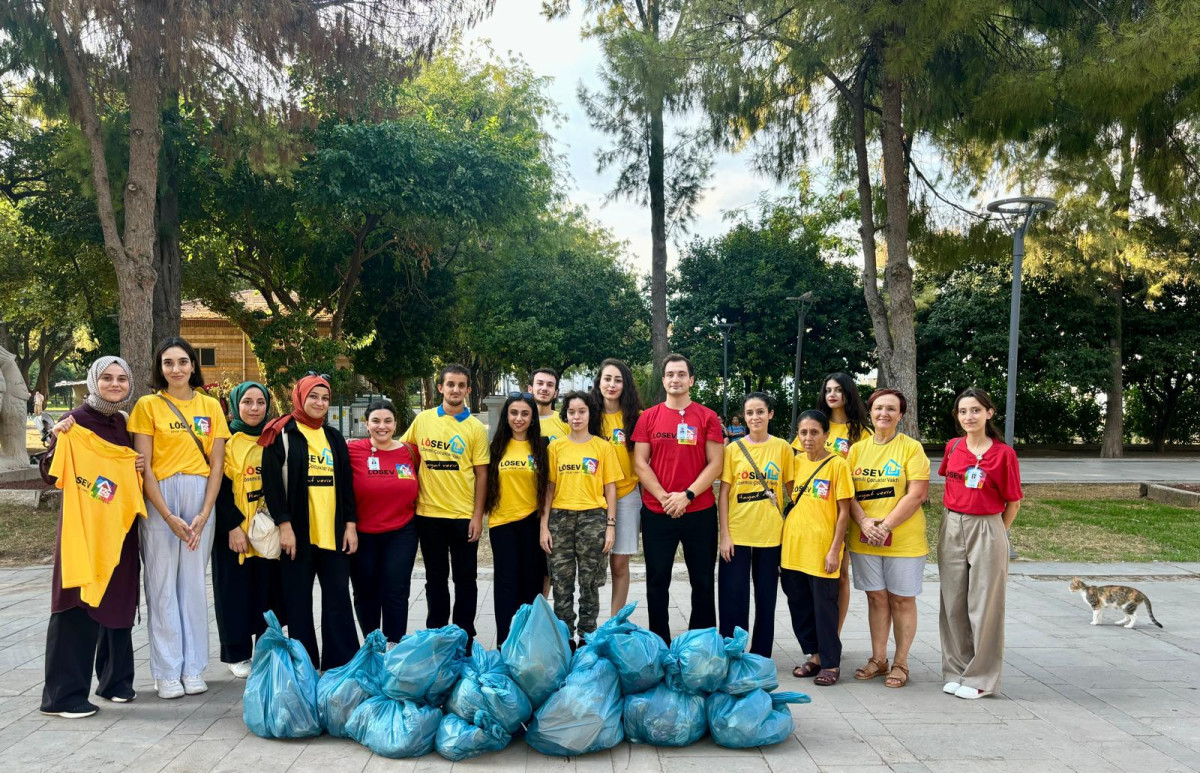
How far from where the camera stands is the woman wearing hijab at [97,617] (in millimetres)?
3889

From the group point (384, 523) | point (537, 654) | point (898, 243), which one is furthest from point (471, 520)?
point (898, 243)

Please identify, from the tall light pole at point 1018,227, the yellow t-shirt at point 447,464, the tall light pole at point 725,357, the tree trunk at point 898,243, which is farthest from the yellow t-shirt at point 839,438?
the tall light pole at point 725,357

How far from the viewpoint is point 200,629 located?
168 inches

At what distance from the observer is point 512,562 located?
183 inches

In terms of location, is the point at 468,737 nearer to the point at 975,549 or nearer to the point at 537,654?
the point at 537,654

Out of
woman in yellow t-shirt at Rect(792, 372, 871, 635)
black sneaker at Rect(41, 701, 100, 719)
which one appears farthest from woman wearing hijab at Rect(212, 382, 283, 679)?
woman in yellow t-shirt at Rect(792, 372, 871, 635)

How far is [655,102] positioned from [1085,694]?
990cm

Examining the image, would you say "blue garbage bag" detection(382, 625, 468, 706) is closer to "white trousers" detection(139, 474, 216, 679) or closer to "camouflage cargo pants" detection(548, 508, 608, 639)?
"camouflage cargo pants" detection(548, 508, 608, 639)

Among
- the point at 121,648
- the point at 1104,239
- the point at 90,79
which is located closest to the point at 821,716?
the point at 121,648

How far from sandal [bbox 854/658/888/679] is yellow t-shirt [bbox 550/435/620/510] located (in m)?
1.69

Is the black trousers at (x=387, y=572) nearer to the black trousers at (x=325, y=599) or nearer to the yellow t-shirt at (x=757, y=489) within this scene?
the black trousers at (x=325, y=599)

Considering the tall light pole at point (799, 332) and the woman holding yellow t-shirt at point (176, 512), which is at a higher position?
the tall light pole at point (799, 332)

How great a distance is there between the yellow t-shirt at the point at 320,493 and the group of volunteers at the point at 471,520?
1cm

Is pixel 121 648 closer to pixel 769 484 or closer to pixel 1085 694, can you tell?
pixel 769 484
